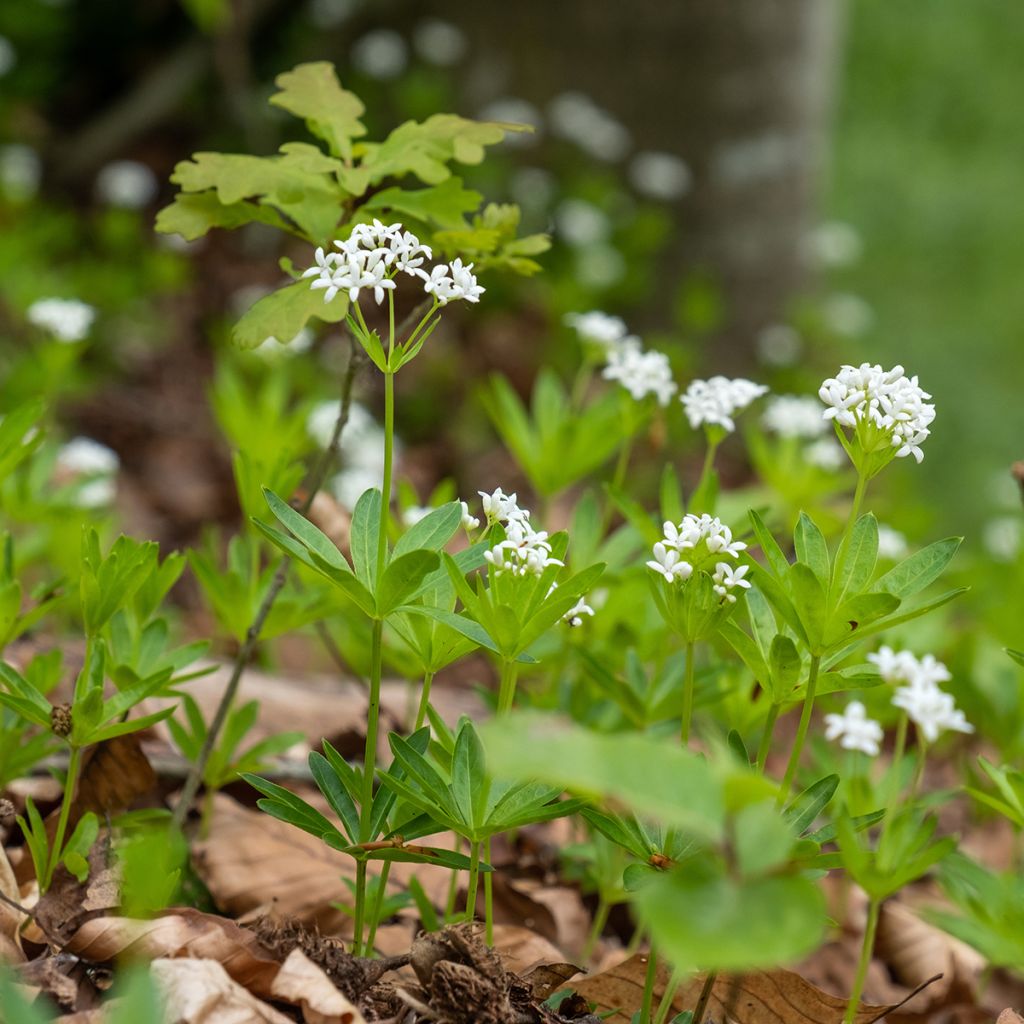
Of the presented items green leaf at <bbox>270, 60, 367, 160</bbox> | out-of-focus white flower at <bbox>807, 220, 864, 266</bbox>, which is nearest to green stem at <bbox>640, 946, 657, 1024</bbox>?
green leaf at <bbox>270, 60, 367, 160</bbox>

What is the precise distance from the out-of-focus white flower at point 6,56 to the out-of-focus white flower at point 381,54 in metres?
1.45

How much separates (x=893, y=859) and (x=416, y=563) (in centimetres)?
68

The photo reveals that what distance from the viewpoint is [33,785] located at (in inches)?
67.1

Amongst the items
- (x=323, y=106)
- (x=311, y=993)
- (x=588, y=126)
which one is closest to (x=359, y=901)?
(x=311, y=993)

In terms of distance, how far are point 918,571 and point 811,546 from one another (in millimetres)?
115

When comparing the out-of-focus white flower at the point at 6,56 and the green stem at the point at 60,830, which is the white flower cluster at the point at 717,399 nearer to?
the green stem at the point at 60,830

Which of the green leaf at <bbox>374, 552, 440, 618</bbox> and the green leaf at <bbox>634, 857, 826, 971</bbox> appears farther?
the green leaf at <bbox>374, 552, 440, 618</bbox>

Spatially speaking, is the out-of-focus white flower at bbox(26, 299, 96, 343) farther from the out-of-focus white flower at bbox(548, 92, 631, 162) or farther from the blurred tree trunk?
the blurred tree trunk

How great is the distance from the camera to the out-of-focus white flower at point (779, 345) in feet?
15.4

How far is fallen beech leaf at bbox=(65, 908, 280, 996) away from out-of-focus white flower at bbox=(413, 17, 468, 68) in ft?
15.3

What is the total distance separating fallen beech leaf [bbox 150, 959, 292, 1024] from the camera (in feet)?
3.67

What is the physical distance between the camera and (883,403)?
1224 millimetres

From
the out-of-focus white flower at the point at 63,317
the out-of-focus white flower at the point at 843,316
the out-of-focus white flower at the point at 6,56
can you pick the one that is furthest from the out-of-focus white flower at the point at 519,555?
the out-of-focus white flower at the point at 6,56

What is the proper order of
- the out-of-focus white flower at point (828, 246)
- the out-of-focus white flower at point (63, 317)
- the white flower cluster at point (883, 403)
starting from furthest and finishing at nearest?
1. the out-of-focus white flower at point (828, 246)
2. the out-of-focus white flower at point (63, 317)
3. the white flower cluster at point (883, 403)
